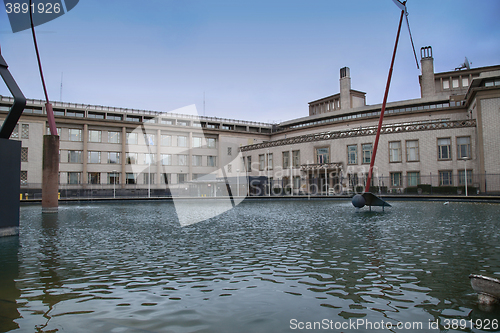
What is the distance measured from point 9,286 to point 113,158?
60.5 metres

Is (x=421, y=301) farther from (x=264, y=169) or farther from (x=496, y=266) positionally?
(x=264, y=169)

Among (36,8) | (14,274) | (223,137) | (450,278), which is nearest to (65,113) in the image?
(223,137)

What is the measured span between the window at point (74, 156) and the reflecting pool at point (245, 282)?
175 ft

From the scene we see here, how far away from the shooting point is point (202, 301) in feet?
18.5

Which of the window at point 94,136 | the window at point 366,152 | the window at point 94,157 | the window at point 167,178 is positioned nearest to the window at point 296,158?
the window at point 366,152

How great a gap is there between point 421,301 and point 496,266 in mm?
3383

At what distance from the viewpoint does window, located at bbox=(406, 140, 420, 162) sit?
152 feet

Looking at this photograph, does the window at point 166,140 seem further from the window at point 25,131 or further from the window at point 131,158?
the window at point 25,131

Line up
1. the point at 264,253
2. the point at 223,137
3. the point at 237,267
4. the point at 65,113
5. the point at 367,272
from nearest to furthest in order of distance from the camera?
the point at 367,272, the point at 237,267, the point at 264,253, the point at 65,113, the point at 223,137

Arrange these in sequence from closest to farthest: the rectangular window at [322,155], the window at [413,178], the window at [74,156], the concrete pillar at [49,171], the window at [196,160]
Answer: the concrete pillar at [49,171]
the window at [413,178]
the rectangular window at [322,155]
the window at [74,156]
the window at [196,160]

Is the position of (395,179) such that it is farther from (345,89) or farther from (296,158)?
(345,89)

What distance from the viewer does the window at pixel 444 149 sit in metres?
43.9

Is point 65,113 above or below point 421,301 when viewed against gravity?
above

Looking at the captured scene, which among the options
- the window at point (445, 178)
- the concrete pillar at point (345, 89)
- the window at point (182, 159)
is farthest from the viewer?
the window at point (182, 159)
